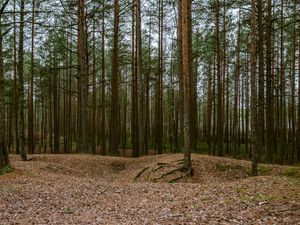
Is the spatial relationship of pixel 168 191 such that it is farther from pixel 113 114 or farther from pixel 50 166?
pixel 113 114

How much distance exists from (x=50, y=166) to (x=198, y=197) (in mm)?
8240

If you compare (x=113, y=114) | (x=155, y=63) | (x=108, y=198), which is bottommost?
(x=108, y=198)

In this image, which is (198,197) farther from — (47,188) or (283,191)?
(47,188)

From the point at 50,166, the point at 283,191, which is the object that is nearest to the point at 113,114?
the point at 50,166

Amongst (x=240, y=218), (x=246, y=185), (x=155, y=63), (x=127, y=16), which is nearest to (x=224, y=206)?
(x=240, y=218)

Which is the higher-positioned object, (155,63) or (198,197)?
(155,63)

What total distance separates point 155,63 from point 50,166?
50.5 ft

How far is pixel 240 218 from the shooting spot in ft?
20.7

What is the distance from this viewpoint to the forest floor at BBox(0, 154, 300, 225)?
6578mm

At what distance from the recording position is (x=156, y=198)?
9.05 m

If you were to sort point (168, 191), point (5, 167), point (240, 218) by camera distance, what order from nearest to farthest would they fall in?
point (240, 218) < point (168, 191) < point (5, 167)

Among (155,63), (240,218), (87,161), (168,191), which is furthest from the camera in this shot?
(155,63)

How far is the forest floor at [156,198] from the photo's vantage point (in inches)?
259

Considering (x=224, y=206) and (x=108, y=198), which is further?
(x=108, y=198)
